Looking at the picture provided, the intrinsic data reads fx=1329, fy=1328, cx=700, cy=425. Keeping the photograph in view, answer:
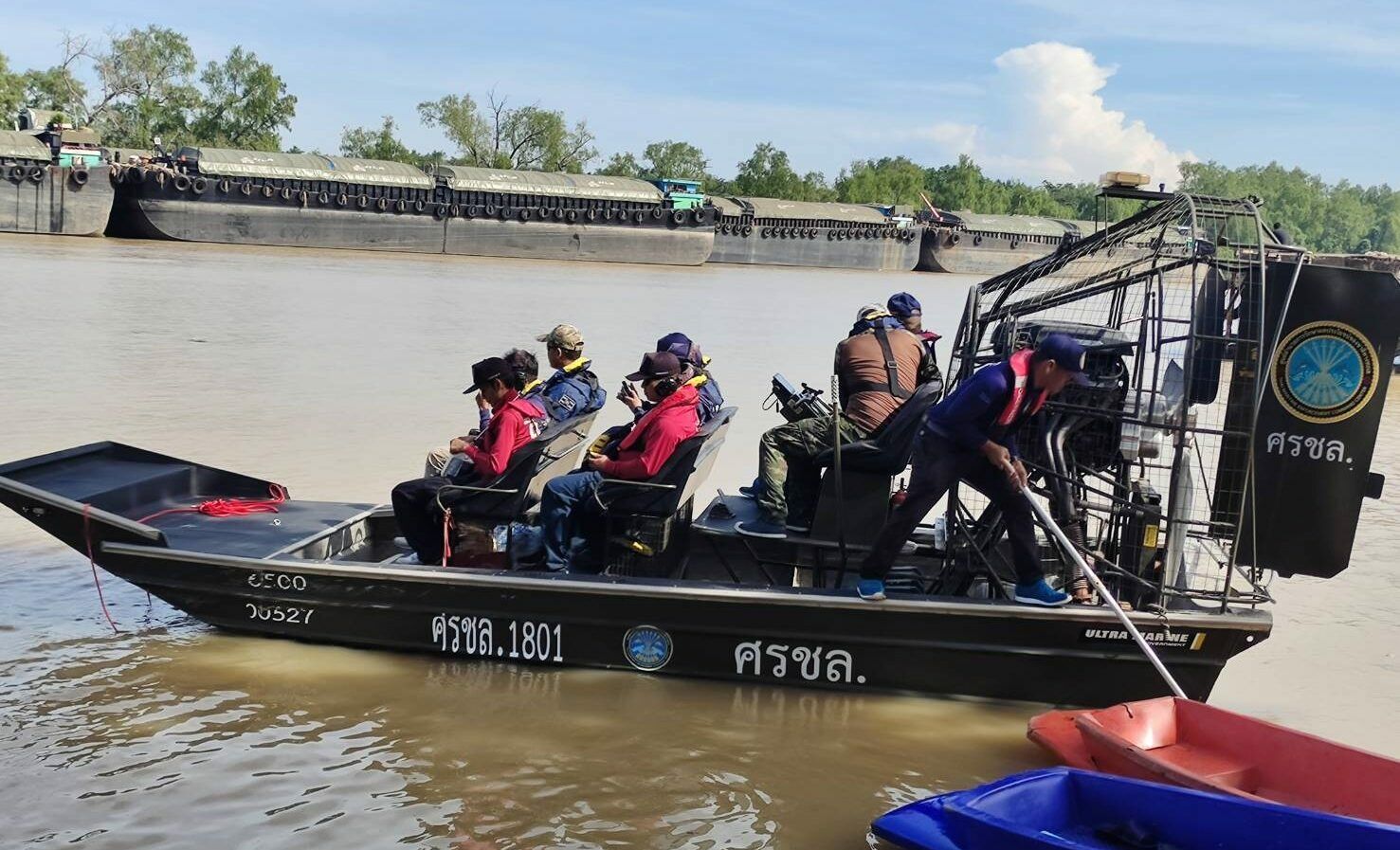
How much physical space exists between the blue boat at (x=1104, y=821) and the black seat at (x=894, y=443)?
92.9 inches

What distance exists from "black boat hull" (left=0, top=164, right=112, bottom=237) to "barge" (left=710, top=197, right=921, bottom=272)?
947 inches

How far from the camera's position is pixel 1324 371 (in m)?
5.80

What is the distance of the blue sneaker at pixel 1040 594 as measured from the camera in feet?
20.7

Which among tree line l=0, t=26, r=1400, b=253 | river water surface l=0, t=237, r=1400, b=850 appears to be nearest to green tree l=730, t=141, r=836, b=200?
tree line l=0, t=26, r=1400, b=253

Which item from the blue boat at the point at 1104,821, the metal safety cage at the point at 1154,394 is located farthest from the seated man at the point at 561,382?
the blue boat at the point at 1104,821

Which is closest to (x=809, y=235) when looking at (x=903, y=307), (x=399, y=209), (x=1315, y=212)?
(x=399, y=209)

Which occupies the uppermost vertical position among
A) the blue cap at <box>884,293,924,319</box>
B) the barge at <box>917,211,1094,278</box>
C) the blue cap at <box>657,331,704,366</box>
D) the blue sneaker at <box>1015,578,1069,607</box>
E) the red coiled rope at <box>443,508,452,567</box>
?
the barge at <box>917,211,1094,278</box>

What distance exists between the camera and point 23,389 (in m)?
14.2

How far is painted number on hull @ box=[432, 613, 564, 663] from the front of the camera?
268 inches

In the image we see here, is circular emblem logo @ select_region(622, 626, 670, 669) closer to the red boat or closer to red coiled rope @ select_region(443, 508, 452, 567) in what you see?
red coiled rope @ select_region(443, 508, 452, 567)

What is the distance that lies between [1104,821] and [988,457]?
Result: 1893mm

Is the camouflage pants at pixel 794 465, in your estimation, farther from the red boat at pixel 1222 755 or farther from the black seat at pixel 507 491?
the red boat at pixel 1222 755

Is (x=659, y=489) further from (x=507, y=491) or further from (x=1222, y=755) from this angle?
(x=1222, y=755)

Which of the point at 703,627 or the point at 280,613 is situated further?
the point at 280,613
